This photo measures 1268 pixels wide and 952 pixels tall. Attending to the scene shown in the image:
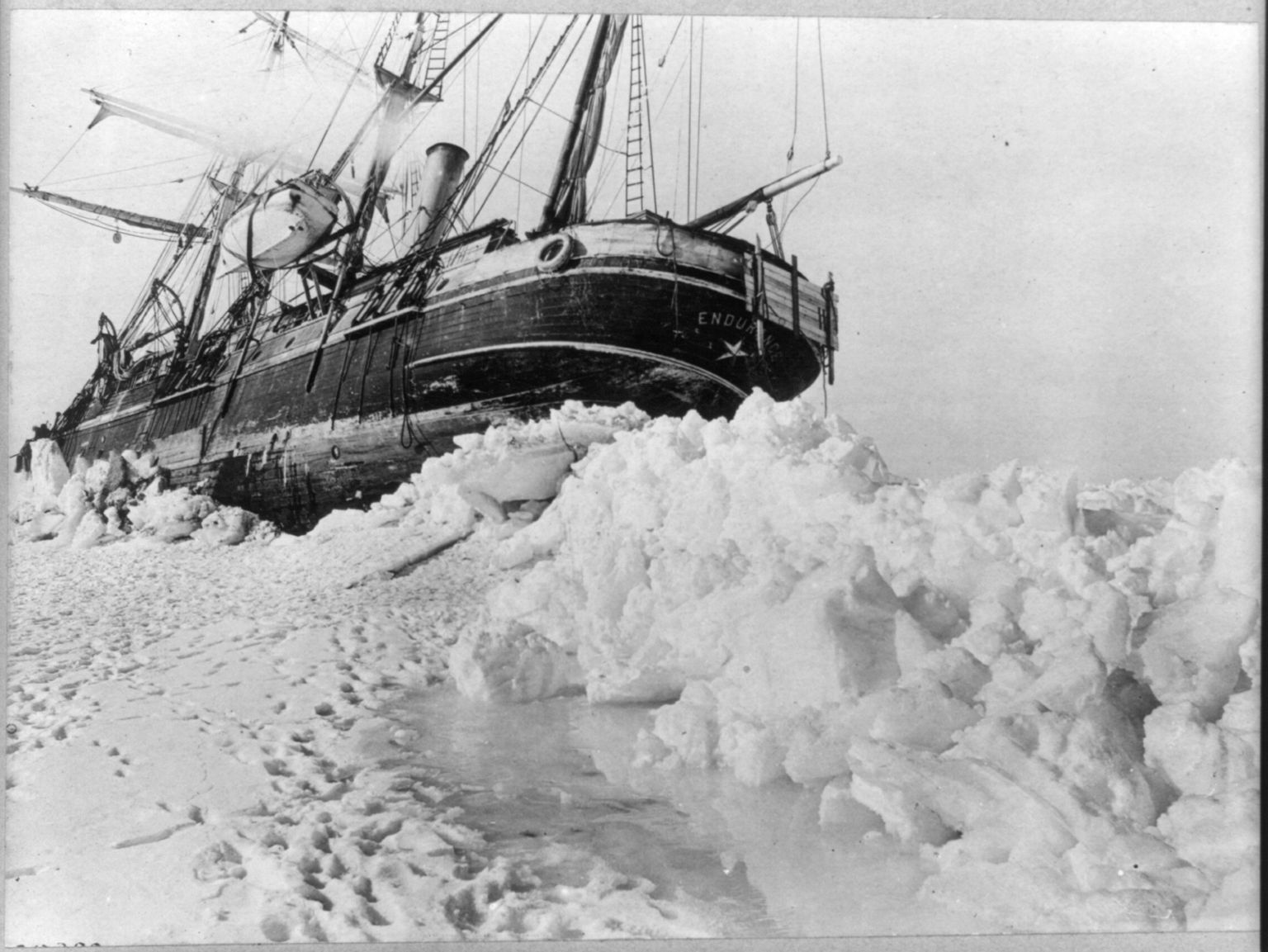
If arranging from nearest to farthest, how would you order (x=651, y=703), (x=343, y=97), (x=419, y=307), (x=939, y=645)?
(x=939, y=645) < (x=651, y=703) < (x=343, y=97) < (x=419, y=307)

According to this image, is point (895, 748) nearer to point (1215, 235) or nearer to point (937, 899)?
point (937, 899)

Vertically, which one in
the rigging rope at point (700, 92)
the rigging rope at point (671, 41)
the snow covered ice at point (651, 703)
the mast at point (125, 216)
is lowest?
the snow covered ice at point (651, 703)

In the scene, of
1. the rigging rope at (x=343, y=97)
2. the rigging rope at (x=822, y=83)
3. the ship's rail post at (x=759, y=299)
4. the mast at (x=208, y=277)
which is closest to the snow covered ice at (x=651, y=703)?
the ship's rail post at (x=759, y=299)

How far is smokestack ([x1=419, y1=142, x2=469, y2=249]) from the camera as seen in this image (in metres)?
1.90

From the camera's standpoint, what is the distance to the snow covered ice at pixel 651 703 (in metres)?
1.54

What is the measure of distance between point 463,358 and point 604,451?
0.35 metres

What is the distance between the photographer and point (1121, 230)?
6.15 feet

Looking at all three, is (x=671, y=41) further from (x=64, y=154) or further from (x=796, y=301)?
(x=64, y=154)

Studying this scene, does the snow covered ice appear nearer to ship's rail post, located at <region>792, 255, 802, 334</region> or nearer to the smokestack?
ship's rail post, located at <region>792, 255, 802, 334</region>

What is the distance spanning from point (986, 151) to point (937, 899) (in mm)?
1374

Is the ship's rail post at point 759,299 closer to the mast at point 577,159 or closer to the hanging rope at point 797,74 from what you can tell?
the hanging rope at point 797,74

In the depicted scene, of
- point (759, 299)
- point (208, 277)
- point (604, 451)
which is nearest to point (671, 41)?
point (759, 299)

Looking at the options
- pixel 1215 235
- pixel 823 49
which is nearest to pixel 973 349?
pixel 1215 235

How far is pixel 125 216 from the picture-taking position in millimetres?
1890
